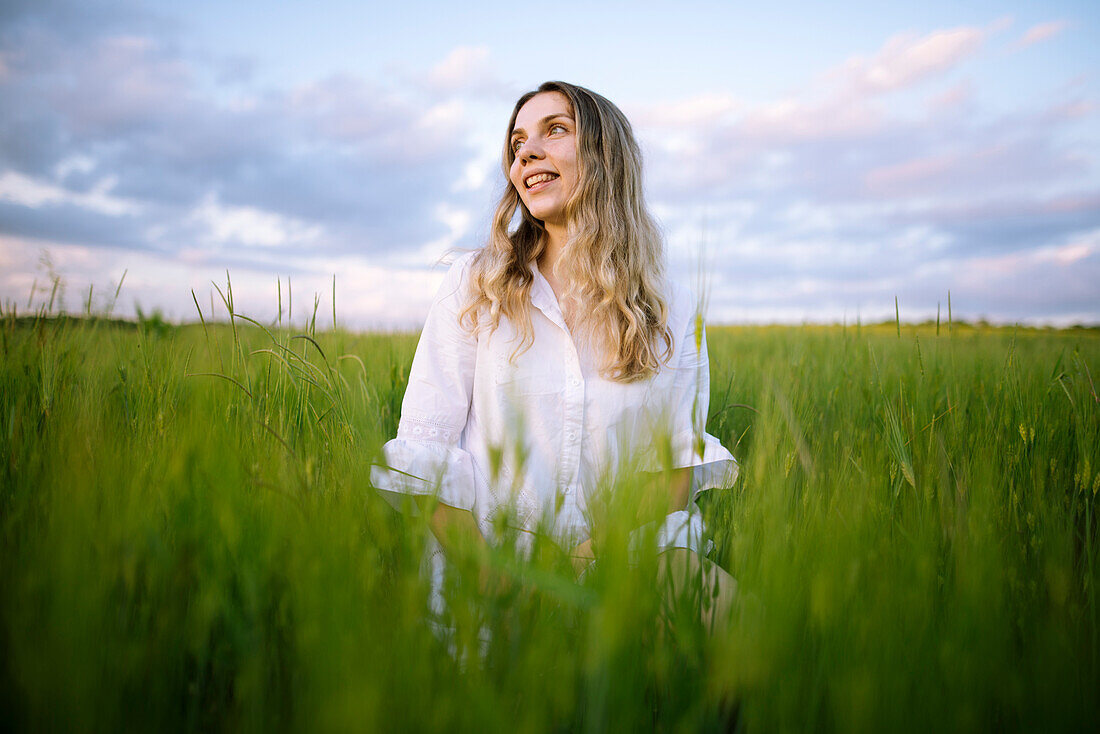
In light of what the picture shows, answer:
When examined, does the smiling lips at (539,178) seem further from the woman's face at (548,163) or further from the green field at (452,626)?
the green field at (452,626)

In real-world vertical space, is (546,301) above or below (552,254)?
below

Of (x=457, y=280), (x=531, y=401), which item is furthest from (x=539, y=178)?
(x=531, y=401)

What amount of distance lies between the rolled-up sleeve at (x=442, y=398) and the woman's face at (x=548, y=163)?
381 millimetres

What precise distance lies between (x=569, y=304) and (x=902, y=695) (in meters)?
1.39

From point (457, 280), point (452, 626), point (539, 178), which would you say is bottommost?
point (452, 626)

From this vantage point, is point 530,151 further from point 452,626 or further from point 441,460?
point 452,626

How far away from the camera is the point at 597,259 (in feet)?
6.28

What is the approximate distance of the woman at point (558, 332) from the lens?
5.42 feet

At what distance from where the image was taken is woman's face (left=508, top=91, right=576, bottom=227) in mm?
1906

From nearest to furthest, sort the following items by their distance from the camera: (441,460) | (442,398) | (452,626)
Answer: (452,626), (441,460), (442,398)

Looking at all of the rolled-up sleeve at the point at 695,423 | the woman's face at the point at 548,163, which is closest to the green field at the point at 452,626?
the rolled-up sleeve at the point at 695,423

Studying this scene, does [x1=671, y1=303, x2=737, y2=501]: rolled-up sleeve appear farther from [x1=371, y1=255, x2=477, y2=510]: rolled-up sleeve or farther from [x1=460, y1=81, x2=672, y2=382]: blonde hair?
[x1=371, y1=255, x2=477, y2=510]: rolled-up sleeve

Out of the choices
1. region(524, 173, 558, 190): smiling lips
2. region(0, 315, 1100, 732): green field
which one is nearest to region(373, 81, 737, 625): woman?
region(524, 173, 558, 190): smiling lips

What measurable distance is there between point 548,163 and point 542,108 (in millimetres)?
229
